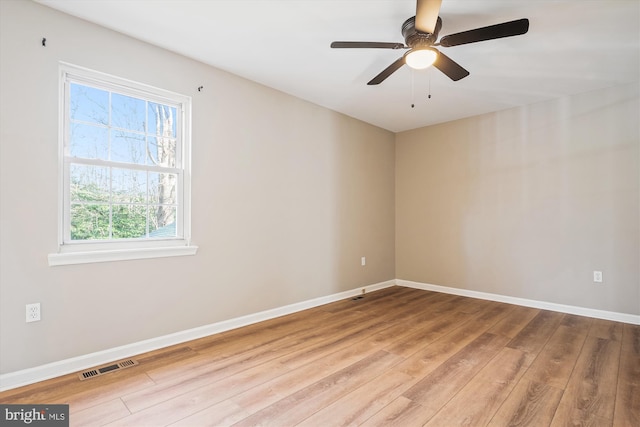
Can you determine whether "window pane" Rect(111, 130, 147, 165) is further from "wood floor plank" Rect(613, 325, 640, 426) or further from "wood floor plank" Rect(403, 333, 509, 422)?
"wood floor plank" Rect(613, 325, 640, 426)

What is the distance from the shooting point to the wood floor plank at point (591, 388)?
1833 mm

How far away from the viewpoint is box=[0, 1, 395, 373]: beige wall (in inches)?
85.0

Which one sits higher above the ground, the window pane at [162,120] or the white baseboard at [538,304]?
the window pane at [162,120]

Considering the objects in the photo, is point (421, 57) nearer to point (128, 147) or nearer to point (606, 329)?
point (128, 147)

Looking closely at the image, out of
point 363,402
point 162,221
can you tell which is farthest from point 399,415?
point 162,221

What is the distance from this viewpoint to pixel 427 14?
1941 mm

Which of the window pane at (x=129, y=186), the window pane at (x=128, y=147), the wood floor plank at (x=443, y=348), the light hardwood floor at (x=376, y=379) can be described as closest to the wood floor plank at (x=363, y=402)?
the light hardwood floor at (x=376, y=379)

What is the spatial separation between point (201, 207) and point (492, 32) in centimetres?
266

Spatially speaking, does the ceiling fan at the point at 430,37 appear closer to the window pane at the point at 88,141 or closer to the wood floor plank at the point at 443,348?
the window pane at the point at 88,141

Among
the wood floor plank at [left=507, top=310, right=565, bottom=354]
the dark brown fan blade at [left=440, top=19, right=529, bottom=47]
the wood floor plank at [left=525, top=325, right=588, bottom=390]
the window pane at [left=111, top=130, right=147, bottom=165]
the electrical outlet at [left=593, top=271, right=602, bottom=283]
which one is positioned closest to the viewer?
the dark brown fan blade at [left=440, top=19, right=529, bottom=47]

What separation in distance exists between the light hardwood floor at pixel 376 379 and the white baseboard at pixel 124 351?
76mm

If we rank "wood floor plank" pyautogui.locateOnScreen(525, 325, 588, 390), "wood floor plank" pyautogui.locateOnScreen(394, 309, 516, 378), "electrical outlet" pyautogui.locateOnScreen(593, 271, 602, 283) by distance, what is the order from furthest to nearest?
1. "electrical outlet" pyautogui.locateOnScreen(593, 271, 602, 283)
2. "wood floor plank" pyautogui.locateOnScreen(394, 309, 516, 378)
3. "wood floor plank" pyautogui.locateOnScreen(525, 325, 588, 390)

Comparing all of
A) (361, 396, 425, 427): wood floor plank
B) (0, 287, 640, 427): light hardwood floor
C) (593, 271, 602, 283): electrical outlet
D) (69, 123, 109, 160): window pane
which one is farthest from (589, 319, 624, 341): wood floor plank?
(69, 123, 109, 160): window pane

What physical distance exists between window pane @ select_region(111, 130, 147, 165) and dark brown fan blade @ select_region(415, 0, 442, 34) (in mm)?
2349
